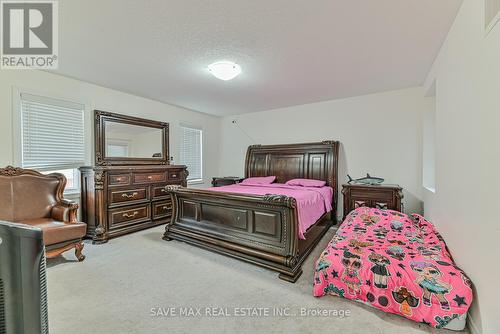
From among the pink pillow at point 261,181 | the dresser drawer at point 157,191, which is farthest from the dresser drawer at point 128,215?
the pink pillow at point 261,181

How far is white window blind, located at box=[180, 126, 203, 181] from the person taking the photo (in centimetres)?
516

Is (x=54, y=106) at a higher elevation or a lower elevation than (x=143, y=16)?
lower

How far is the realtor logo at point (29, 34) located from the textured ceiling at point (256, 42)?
0.10m

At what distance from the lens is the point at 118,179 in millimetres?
3471

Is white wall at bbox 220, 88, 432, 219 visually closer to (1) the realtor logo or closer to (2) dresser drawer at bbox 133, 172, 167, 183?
(2) dresser drawer at bbox 133, 172, 167, 183

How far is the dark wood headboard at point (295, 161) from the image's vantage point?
4223 millimetres

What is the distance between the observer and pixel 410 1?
68.7 inches

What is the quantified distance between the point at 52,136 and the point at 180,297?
3059 mm

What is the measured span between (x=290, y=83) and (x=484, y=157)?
258 centimetres

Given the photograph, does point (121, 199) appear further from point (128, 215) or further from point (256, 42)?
point (256, 42)

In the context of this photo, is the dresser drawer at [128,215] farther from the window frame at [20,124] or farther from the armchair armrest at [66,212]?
the window frame at [20,124]

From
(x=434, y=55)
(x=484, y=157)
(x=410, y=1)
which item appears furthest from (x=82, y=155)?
(x=434, y=55)

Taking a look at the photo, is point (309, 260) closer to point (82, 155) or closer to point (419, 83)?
point (419, 83)

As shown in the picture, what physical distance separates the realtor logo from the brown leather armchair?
1.33m
